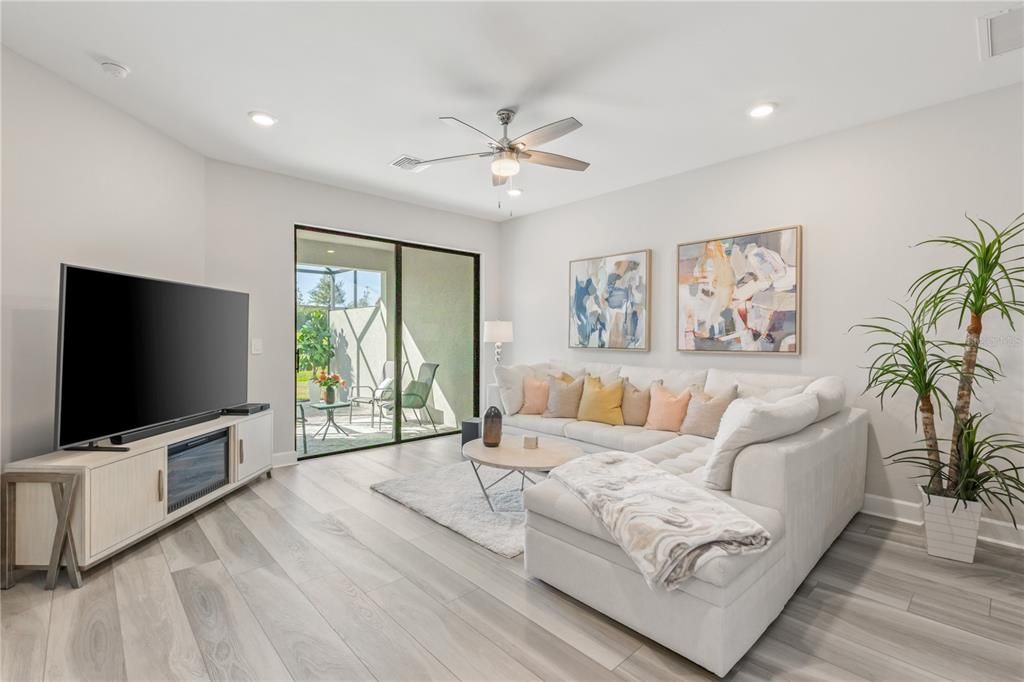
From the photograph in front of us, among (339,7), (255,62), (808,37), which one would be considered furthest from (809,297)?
(255,62)

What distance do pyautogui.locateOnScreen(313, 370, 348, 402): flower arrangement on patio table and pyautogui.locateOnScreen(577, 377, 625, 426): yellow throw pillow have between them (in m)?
2.44

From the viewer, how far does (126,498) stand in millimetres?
2529

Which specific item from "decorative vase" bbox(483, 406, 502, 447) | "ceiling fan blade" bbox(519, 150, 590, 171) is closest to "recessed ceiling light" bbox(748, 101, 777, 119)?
"ceiling fan blade" bbox(519, 150, 590, 171)

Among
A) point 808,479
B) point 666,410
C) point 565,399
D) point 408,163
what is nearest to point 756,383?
point 666,410

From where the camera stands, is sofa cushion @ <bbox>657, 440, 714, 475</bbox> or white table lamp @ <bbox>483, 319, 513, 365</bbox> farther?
white table lamp @ <bbox>483, 319, 513, 365</bbox>

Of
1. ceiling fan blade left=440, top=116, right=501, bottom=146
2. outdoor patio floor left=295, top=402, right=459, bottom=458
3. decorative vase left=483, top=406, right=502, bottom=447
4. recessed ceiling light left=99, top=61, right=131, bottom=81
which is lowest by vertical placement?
outdoor patio floor left=295, top=402, right=459, bottom=458

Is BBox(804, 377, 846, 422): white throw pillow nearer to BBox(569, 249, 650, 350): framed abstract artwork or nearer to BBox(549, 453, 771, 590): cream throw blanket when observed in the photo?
BBox(549, 453, 771, 590): cream throw blanket

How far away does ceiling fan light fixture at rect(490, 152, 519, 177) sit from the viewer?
283 centimetres

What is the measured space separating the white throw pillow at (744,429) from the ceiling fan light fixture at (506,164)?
72.0 inches

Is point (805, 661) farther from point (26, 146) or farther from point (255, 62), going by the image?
point (26, 146)

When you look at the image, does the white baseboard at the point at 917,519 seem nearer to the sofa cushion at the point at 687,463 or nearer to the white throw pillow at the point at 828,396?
the white throw pillow at the point at 828,396

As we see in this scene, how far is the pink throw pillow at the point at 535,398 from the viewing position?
14.9 feet

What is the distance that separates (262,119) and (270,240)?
4.39ft

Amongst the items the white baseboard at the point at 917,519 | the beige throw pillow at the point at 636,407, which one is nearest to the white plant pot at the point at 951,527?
the white baseboard at the point at 917,519
